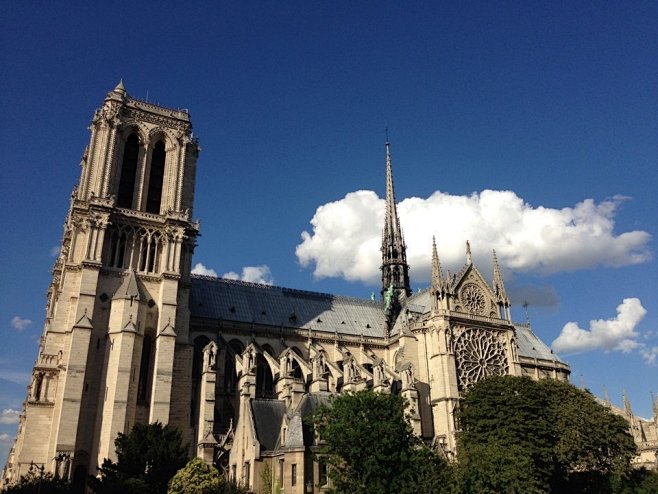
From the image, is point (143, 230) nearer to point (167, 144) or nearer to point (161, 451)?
A: point (167, 144)

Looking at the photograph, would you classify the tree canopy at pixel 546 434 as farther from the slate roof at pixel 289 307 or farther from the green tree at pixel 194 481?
the green tree at pixel 194 481

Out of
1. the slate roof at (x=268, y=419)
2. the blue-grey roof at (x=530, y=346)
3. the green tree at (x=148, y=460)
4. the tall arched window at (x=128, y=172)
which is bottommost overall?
the green tree at (x=148, y=460)

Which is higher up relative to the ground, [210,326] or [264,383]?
[210,326]

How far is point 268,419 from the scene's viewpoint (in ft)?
147

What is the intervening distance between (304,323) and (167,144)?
23.4m

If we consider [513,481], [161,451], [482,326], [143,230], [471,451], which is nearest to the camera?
[161,451]

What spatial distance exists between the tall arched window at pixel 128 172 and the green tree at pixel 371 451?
30.2m

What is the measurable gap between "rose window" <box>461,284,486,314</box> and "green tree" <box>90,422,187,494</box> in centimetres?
3569

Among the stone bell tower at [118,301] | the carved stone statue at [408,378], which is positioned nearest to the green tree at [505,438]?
the carved stone statue at [408,378]

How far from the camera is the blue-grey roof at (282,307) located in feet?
205

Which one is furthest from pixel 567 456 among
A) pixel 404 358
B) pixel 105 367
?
pixel 105 367

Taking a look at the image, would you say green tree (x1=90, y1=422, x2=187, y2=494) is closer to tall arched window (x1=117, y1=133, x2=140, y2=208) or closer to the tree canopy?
the tree canopy

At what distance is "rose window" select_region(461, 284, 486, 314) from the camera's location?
6481cm

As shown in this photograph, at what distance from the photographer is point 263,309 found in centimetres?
6512
